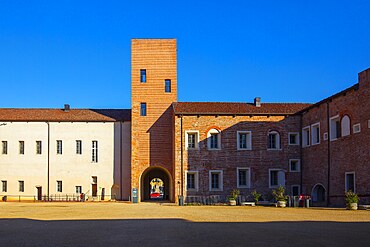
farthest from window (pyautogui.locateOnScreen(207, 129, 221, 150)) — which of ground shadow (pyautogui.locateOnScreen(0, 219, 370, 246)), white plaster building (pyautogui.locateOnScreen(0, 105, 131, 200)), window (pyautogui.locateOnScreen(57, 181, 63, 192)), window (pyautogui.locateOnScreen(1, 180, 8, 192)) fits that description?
ground shadow (pyautogui.locateOnScreen(0, 219, 370, 246))

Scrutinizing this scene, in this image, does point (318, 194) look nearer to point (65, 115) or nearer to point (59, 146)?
point (59, 146)

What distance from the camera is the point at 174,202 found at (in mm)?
43062

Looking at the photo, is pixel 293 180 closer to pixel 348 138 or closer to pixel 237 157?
pixel 237 157

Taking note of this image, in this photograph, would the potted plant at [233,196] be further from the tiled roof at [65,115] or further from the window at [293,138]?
the tiled roof at [65,115]

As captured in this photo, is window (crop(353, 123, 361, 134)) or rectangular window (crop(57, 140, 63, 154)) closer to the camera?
window (crop(353, 123, 361, 134))

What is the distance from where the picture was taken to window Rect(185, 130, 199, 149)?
42531 mm

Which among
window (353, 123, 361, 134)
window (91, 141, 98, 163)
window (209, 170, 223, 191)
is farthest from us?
window (91, 141, 98, 163)

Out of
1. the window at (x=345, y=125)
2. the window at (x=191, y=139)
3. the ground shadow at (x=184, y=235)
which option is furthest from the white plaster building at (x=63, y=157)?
the ground shadow at (x=184, y=235)

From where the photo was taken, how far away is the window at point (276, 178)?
42.3 meters

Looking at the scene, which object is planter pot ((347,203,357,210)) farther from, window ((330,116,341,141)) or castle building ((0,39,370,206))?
window ((330,116,341,141))

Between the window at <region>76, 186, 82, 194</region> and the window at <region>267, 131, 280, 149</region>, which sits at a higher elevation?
the window at <region>267, 131, 280, 149</region>

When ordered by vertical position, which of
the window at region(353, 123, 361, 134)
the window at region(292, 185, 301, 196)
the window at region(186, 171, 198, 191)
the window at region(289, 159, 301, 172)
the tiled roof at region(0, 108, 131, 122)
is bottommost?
the window at region(292, 185, 301, 196)

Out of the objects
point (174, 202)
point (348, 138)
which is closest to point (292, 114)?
point (348, 138)

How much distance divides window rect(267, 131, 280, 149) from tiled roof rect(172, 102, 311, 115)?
1773 mm
